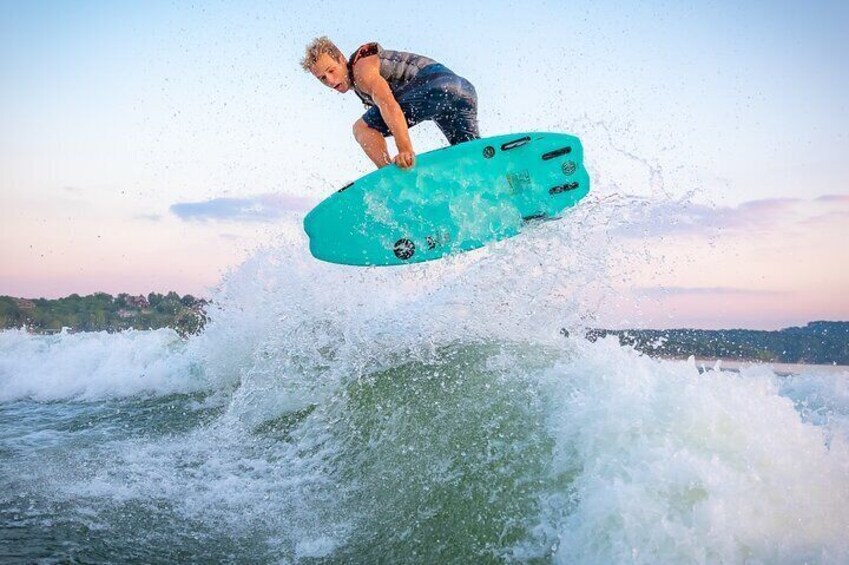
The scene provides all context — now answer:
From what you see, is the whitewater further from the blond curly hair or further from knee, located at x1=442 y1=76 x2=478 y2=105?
the blond curly hair

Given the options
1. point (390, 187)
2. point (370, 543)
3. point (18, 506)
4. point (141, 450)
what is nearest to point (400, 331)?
point (390, 187)

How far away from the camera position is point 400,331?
6047 mm

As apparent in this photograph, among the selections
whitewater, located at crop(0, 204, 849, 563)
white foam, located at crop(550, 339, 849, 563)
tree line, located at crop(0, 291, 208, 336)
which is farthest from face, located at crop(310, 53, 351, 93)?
tree line, located at crop(0, 291, 208, 336)

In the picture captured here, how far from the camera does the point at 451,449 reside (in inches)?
157

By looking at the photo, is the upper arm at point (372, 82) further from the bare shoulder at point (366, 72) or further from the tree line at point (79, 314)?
the tree line at point (79, 314)

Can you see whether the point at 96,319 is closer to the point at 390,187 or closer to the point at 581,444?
the point at 390,187

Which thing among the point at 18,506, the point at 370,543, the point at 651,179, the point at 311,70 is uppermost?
the point at 311,70

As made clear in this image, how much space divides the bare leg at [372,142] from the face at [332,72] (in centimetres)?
44

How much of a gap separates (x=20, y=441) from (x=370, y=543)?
14.1 ft

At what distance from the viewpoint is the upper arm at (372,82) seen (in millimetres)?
5254

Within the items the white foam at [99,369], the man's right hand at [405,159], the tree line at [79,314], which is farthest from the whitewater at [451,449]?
the tree line at [79,314]

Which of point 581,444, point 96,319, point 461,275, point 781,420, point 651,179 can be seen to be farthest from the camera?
point 96,319

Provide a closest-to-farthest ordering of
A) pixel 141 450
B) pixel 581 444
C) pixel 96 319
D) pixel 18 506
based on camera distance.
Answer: pixel 581 444
pixel 18 506
pixel 141 450
pixel 96 319

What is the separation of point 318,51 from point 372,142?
96 cm
